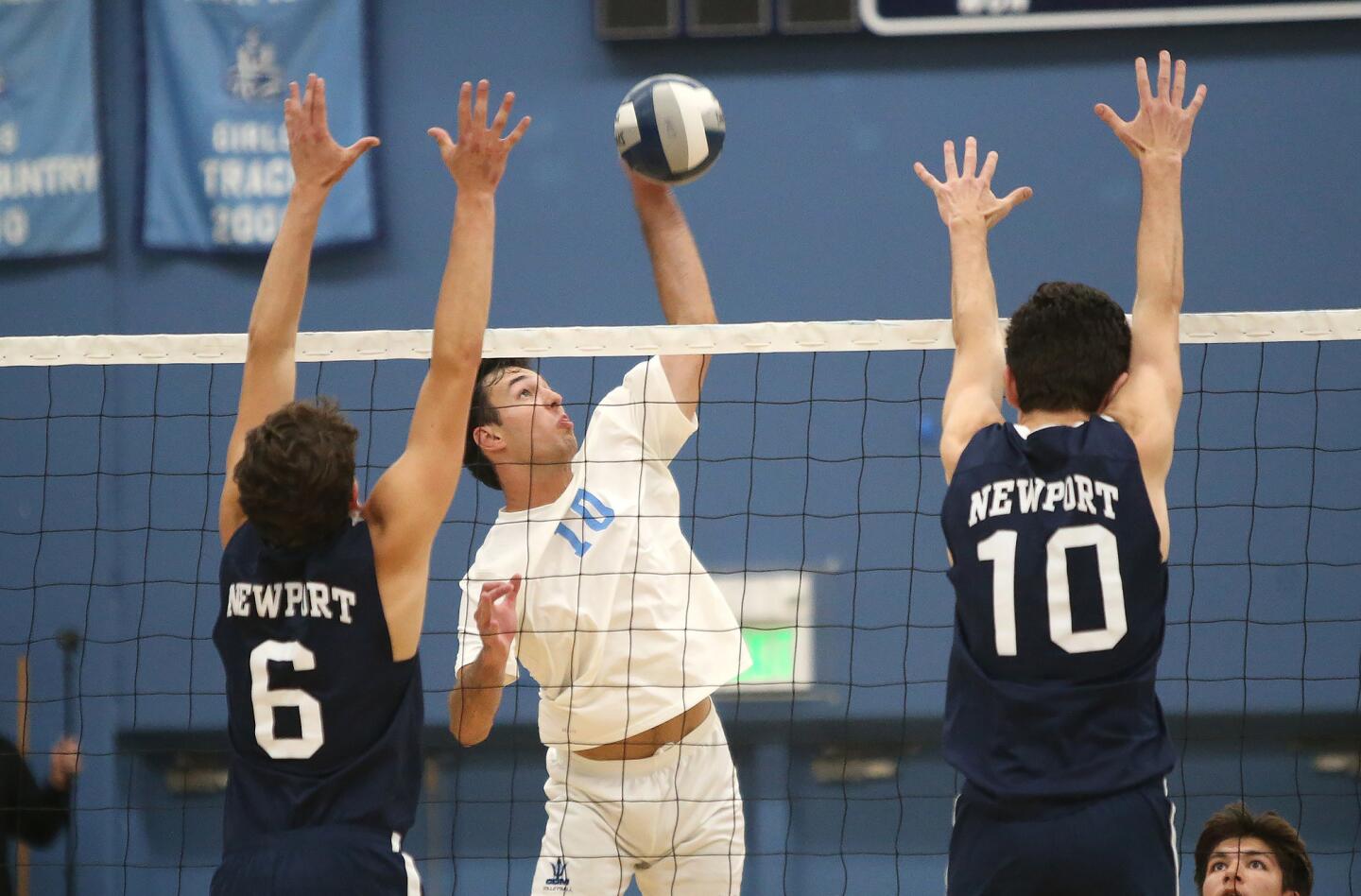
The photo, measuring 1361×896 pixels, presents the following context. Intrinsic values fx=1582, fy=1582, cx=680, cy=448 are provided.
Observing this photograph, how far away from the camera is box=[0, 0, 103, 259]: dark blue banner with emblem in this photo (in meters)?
9.36

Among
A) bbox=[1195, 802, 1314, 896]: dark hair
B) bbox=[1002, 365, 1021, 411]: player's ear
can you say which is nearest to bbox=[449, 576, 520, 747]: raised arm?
bbox=[1002, 365, 1021, 411]: player's ear

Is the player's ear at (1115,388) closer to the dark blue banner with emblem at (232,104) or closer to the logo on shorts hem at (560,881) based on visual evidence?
the logo on shorts hem at (560,881)

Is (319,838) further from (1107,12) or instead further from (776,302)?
(1107,12)

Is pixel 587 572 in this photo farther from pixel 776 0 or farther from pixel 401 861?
pixel 776 0

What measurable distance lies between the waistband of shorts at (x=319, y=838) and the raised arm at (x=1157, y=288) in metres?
1.77

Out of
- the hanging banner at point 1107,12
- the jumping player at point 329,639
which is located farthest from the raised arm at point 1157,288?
the hanging banner at point 1107,12

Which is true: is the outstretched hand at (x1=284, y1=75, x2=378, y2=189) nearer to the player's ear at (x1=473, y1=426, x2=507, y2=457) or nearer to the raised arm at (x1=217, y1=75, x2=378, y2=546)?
the raised arm at (x1=217, y1=75, x2=378, y2=546)

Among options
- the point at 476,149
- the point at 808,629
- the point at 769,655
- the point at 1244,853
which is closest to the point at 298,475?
the point at 476,149

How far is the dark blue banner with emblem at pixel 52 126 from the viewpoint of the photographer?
936 centimetres

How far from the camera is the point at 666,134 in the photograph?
480 cm

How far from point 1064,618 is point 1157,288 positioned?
85 centimetres

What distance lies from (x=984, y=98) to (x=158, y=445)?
5.19 m

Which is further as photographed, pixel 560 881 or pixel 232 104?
pixel 232 104

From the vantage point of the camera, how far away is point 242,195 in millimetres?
9289
